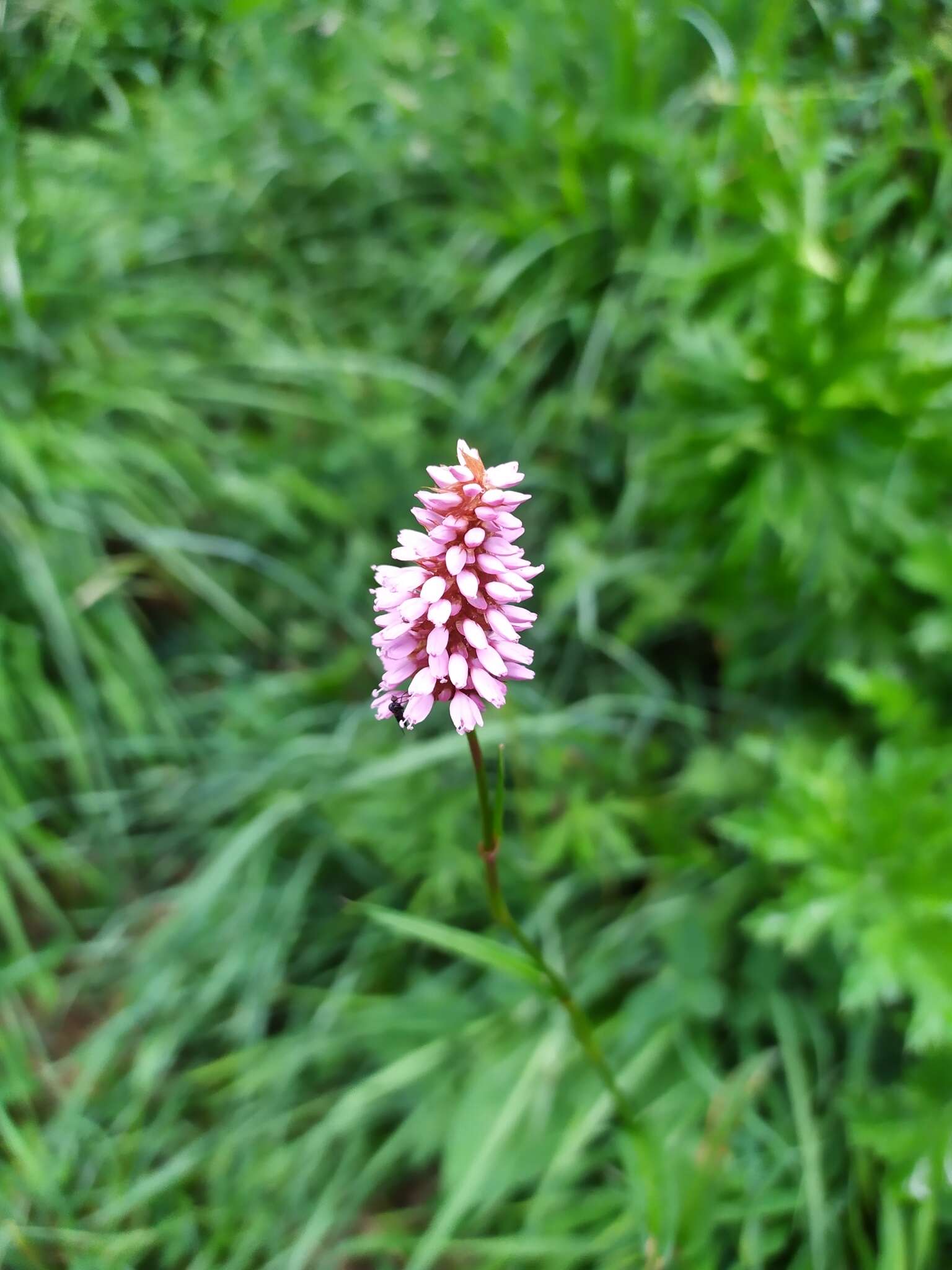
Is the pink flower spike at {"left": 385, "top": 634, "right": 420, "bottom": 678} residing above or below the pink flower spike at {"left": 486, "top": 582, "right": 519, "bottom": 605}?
below

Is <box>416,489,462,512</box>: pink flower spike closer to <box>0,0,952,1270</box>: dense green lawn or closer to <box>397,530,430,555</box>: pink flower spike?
<box>397,530,430,555</box>: pink flower spike

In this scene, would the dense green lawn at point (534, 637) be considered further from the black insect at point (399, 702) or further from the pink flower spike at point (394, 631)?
the pink flower spike at point (394, 631)

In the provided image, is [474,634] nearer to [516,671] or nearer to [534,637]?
[516,671]

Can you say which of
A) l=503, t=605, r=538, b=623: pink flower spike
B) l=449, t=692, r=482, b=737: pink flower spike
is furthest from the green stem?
l=503, t=605, r=538, b=623: pink flower spike

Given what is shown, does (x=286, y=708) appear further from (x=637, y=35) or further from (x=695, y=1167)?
(x=637, y=35)

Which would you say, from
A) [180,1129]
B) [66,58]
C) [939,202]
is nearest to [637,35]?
[939,202]

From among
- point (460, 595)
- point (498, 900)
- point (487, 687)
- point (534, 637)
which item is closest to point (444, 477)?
point (460, 595)

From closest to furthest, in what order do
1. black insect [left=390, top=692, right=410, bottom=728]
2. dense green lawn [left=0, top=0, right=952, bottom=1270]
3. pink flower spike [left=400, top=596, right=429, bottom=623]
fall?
1. pink flower spike [left=400, top=596, right=429, bottom=623]
2. black insect [left=390, top=692, right=410, bottom=728]
3. dense green lawn [left=0, top=0, right=952, bottom=1270]
